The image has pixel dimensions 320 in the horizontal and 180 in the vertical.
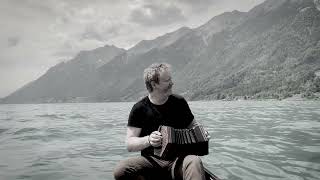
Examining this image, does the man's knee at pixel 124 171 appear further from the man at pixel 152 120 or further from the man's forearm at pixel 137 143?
the man's forearm at pixel 137 143

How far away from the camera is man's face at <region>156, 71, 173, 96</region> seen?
20.7 feet

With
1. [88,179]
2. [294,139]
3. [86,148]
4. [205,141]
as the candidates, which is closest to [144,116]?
[205,141]

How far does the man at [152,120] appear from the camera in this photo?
241 inches

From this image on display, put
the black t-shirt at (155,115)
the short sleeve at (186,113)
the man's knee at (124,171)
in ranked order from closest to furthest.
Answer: the man's knee at (124,171)
the black t-shirt at (155,115)
the short sleeve at (186,113)

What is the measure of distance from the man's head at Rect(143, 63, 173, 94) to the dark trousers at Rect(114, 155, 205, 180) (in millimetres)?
1185

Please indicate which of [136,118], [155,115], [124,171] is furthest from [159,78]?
[124,171]

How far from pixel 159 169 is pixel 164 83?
4.72ft

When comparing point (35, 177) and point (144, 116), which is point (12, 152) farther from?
point (144, 116)

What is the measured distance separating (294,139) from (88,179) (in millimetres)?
12411

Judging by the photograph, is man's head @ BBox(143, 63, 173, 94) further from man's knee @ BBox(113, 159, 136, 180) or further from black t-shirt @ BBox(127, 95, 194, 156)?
man's knee @ BBox(113, 159, 136, 180)

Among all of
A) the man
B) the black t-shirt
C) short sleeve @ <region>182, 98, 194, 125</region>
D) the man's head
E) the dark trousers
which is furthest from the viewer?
short sleeve @ <region>182, 98, 194, 125</region>

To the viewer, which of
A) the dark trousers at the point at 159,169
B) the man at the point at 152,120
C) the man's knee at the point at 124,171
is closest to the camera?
the dark trousers at the point at 159,169

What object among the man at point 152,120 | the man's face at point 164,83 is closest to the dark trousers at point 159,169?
the man at point 152,120

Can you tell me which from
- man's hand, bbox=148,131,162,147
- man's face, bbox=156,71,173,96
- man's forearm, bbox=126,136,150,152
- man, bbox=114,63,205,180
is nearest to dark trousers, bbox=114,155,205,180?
man, bbox=114,63,205,180
